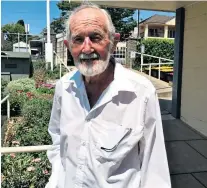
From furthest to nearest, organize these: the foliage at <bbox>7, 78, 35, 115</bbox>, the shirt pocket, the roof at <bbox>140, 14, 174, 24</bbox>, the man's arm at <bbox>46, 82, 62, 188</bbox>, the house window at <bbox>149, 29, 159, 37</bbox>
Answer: the house window at <bbox>149, 29, 159, 37</bbox>, the roof at <bbox>140, 14, 174, 24</bbox>, the foliage at <bbox>7, 78, 35, 115</bbox>, the man's arm at <bbox>46, 82, 62, 188</bbox>, the shirt pocket

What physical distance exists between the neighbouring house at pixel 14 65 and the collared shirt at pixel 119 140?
34.8 feet

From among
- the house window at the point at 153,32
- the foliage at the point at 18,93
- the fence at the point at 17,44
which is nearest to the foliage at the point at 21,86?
the foliage at the point at 18,93

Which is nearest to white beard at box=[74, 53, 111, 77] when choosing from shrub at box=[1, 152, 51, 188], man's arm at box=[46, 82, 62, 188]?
man's arm at box=[46, 82, 62, 188]

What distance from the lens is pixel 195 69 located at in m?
5.74

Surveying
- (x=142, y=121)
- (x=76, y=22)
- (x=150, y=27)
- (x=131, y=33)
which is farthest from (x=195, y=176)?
(x=150, y=27)

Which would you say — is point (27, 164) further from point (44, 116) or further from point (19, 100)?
point (19, 100)

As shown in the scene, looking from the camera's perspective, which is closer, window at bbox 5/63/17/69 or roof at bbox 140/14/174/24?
window at bbox 5/63/17/69

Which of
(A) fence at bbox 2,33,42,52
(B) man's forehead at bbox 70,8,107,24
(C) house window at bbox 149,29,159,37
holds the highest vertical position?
(C) house window at bbox 149,29,159,37

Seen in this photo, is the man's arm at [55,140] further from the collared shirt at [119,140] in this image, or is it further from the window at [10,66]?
the window at [10,66]

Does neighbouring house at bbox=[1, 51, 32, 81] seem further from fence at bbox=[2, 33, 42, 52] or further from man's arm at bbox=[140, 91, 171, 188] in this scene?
man's arm at bbox=[140, 91, 171, 188]

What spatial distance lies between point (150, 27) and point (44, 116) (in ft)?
125

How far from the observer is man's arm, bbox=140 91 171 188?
147 cm

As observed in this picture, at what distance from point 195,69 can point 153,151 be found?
15.0 feet

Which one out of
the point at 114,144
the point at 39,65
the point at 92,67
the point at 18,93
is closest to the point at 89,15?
the point at 92,67
